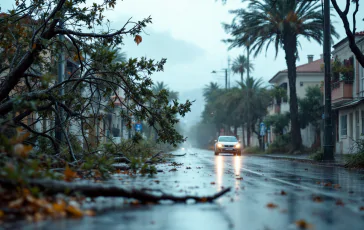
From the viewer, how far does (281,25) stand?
3544 cm

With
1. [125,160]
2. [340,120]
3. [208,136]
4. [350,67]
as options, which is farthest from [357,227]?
[208,136]

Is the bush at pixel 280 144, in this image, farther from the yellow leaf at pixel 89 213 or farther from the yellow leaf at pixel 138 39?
the yellow leaf at pixel 89 213

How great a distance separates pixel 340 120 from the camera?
41094 millimetres

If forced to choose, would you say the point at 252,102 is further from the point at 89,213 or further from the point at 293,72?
the point at 89,213

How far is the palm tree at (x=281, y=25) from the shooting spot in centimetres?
3616

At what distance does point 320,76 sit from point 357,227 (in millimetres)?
57096

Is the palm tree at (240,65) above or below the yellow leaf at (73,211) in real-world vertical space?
above

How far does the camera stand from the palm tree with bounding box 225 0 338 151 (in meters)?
36.2

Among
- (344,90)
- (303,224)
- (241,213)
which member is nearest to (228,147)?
(344,90)

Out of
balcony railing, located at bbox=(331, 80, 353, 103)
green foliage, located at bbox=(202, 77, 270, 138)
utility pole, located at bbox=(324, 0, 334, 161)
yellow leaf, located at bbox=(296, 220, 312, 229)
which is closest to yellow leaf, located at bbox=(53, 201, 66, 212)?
yellow leaf, located at bbox=(296, 220, 312, 229)

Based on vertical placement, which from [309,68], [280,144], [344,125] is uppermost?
[309,68]

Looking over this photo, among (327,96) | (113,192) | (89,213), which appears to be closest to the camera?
(89,213)

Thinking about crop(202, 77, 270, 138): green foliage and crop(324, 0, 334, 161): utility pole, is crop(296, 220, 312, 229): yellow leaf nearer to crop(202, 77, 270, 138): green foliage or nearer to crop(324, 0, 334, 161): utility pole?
crop(324, 0, 334, 161): utility pole

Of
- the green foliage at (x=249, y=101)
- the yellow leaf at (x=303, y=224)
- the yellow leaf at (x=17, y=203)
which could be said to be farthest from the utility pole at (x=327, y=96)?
the green foliage at (x=249, y=101)
